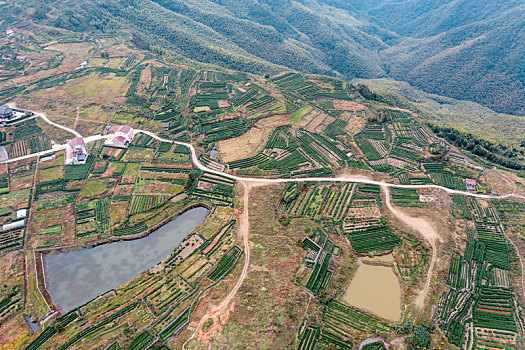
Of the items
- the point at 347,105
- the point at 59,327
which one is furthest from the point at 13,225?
the point at 347,105

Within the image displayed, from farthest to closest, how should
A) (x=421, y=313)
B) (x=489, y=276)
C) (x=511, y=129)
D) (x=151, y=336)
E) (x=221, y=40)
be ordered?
(x=221, y=40) → (x=511, y=129) → (x=489, y=276) → (x=421, y=313) → (x=151, y=336)

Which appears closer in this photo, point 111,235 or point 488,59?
point 111,235

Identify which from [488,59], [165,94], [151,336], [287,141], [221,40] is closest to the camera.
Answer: [151,336]

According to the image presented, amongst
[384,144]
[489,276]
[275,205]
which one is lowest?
[275,205]

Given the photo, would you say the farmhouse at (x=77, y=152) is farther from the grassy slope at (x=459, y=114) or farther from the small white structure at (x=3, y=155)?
the grassy slope at (x=459, y=114)

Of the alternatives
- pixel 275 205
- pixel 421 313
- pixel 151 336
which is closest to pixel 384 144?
pixel 275 205

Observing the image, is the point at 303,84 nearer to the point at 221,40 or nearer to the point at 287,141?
the point at 287,141

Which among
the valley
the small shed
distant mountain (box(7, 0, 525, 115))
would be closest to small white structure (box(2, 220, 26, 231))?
the valley

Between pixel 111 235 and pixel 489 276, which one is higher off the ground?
pixel 489 276
